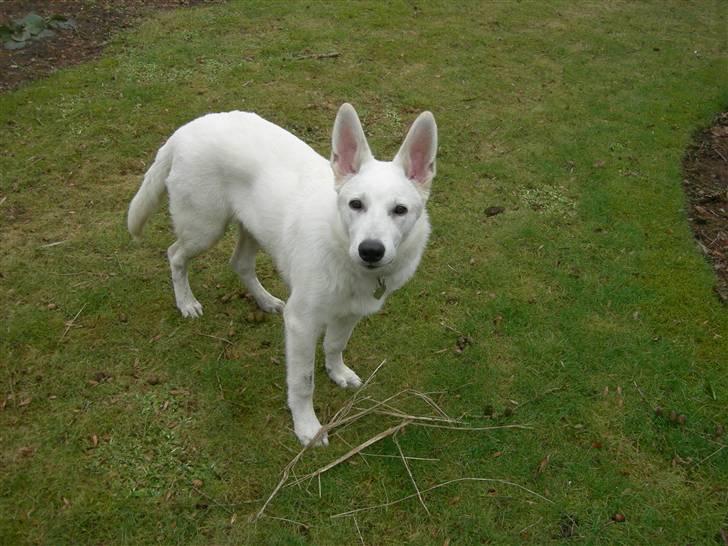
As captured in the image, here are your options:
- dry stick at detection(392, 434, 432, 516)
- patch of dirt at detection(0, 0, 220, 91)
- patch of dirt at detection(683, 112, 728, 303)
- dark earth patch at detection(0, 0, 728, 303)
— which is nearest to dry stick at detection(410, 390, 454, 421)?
dry stick at detection(392, 434, 432, 516)

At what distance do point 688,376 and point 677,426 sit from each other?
0.56 meters

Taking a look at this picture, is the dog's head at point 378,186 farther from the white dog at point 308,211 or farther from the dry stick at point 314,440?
the dry stick at point 314,440

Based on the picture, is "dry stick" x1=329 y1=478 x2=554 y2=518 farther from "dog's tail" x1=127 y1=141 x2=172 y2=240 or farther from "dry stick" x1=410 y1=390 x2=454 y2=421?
"dog's tail" x1=127 y1=141 x2=172 y2=240

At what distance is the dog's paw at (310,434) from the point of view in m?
3.58

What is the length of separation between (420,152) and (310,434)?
6.45ft

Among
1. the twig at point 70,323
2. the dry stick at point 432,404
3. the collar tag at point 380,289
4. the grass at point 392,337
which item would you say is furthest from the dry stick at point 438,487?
the twig at point 70,323

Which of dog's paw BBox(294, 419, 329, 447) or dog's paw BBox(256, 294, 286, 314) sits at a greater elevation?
dog's paw BBox(256, 294, 286, 314)

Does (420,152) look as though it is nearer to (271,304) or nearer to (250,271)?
(250,271)

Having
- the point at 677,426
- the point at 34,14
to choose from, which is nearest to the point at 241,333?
the point at 677,426

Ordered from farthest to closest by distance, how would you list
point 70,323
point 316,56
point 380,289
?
point 316,56 → point 70,323 → point 380,289

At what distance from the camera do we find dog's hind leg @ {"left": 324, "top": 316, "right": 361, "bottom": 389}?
3.62 meters

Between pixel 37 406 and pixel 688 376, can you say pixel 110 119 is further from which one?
pixel 688 376

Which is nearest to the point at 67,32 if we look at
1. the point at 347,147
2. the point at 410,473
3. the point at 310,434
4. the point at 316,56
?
the point at 316,56

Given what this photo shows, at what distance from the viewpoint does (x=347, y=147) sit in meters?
3.10
